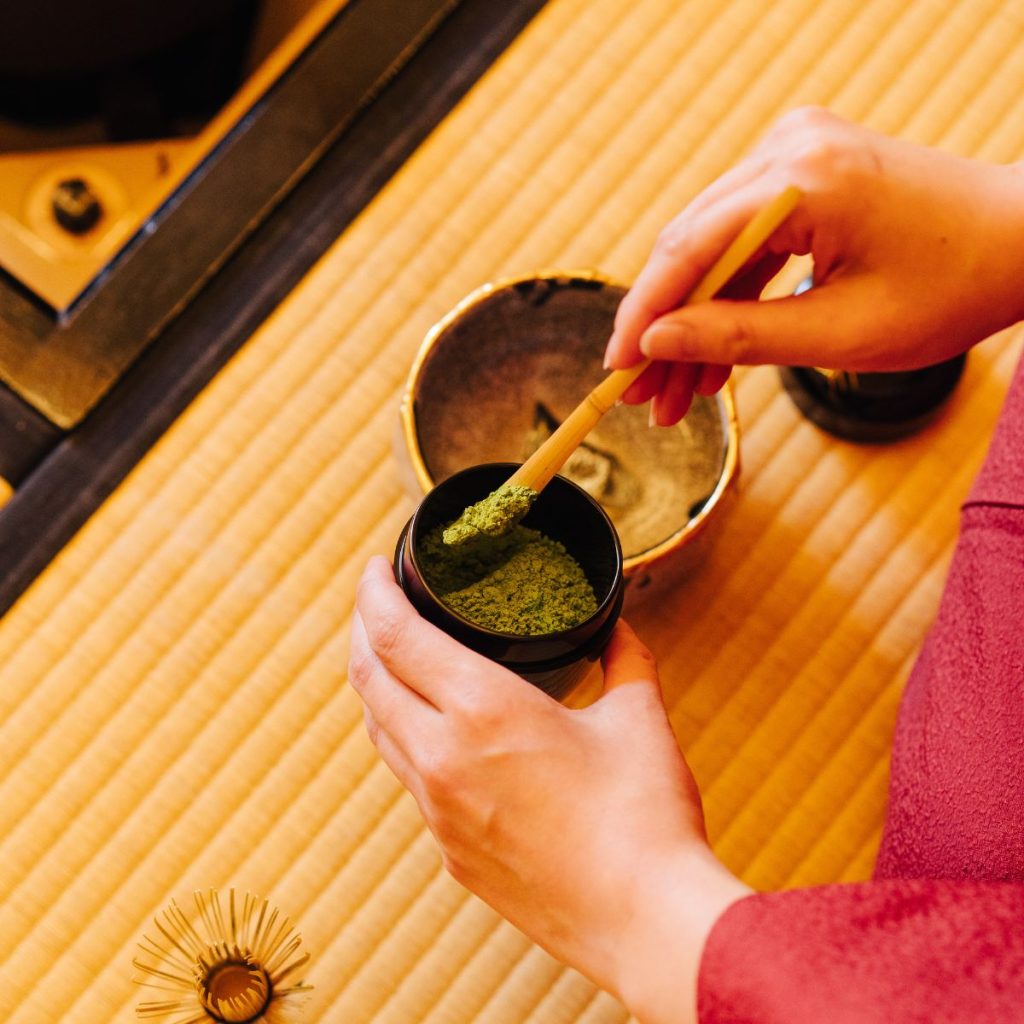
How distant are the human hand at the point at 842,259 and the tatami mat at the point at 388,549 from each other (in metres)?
0.18

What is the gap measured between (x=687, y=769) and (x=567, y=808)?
0.07 metres

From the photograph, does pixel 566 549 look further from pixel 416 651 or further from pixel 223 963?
pixel 223 963

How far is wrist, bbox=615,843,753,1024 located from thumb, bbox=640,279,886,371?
0.26 m

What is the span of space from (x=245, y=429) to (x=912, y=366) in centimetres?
46

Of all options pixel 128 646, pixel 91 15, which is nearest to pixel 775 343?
pixel 128 646

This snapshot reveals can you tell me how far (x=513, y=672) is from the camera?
0.56 metres

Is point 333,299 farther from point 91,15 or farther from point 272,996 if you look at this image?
point 272,996

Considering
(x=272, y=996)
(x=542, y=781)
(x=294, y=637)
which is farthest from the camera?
(x=294, y=637)

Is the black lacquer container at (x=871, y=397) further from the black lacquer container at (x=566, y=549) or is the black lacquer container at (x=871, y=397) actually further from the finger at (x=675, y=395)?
the black lacquer container at (x=566, y=549)

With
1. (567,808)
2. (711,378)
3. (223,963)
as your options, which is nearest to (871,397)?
(711,378)

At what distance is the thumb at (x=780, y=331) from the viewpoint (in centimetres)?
57

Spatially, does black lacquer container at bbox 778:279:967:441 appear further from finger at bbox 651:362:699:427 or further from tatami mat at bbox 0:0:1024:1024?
finger at bbox 651:362:699:427

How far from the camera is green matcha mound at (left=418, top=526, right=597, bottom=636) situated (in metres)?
0.57

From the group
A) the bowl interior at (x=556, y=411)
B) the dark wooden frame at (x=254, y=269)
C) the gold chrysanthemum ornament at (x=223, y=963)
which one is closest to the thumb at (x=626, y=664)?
the bowl interior at (x=556, y=411)
